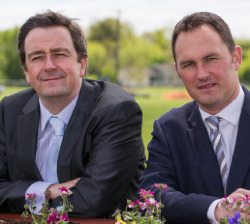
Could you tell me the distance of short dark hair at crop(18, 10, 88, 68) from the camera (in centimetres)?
347

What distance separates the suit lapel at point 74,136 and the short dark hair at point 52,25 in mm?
329

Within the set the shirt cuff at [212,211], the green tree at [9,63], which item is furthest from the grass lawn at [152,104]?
the green tree at [9,63]

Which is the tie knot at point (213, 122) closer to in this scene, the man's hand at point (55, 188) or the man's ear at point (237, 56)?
the man's ear at point (237, 56)

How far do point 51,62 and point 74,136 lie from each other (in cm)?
47

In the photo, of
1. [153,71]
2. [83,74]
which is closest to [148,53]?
[153,71]

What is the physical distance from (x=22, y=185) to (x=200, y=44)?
4.50 ft

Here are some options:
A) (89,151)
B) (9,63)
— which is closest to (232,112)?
(89,151)

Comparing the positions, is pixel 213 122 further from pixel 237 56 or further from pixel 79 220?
pixel 79 220

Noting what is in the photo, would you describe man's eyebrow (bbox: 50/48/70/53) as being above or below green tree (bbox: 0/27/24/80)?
above

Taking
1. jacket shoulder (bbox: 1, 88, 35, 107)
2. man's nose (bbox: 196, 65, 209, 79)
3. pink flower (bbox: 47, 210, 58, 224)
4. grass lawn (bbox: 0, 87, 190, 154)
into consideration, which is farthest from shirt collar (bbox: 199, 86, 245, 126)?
grass lawn (bbox: 0, 87, 190, 154)

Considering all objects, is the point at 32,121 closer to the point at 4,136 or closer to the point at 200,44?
the point at 4,136

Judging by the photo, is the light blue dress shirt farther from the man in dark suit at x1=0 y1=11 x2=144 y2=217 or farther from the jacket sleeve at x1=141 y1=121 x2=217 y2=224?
the jacket sleeve at x1=141 y1=121 x2=217 y2=224

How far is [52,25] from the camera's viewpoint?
346 cm

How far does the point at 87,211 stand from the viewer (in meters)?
3.12
